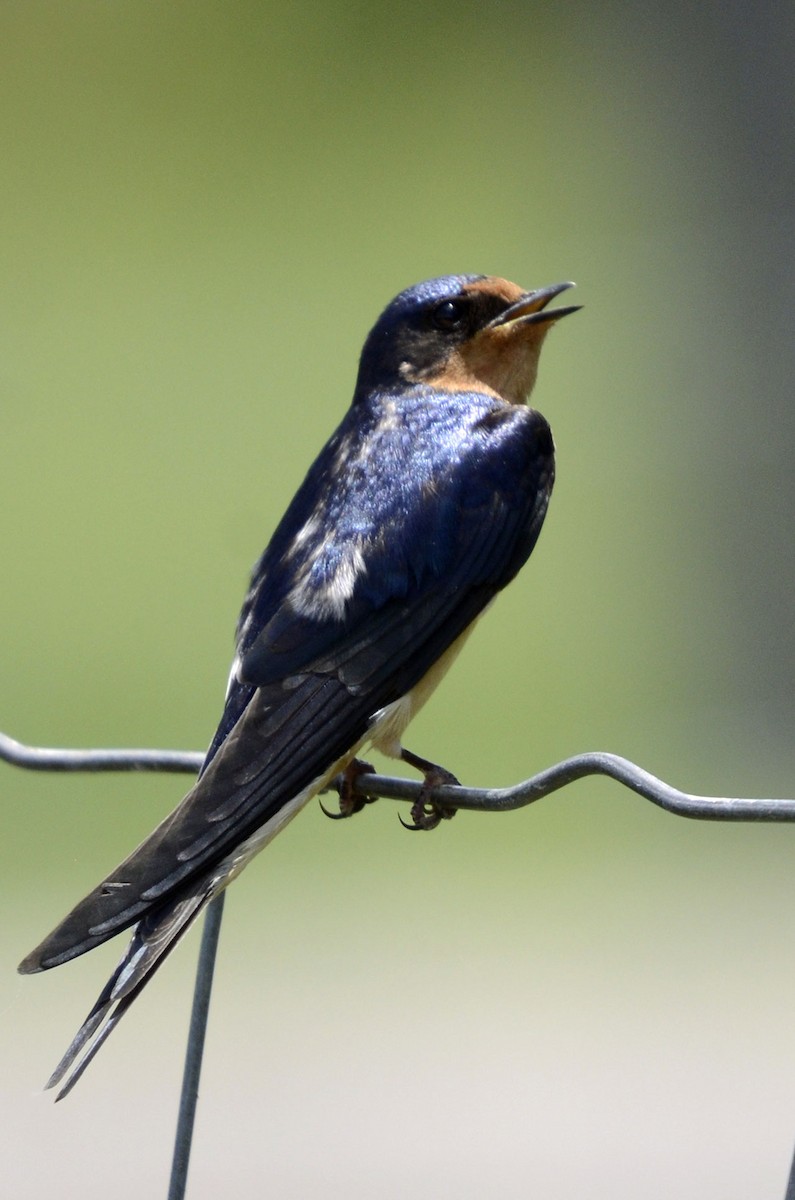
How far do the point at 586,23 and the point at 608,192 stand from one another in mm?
890

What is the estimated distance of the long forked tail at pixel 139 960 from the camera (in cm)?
176

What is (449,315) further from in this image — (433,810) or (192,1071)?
(192,1071)

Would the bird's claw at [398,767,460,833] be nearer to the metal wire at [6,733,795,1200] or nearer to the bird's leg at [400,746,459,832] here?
the bird's leg at [400,746,459,832]

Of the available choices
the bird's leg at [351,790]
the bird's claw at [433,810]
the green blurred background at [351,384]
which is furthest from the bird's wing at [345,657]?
the green blurred background at [351,384]

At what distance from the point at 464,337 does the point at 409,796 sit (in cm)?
92

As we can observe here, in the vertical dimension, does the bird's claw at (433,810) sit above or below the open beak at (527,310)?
below

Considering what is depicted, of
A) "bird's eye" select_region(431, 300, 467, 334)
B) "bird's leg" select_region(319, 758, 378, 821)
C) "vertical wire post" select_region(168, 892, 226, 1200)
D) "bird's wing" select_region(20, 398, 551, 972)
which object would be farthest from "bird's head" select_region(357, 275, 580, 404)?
"vertical wire post" select_region(168, 892, 226, 1200)

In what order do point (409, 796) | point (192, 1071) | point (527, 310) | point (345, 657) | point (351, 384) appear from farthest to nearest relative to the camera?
point (351, 384) → point (527, 310) → point (345, 657) → point (409, 796) → point (192, 1071)

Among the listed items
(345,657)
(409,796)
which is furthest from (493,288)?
(409,796)

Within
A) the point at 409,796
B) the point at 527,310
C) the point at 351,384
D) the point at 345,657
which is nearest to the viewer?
the point at 409,796

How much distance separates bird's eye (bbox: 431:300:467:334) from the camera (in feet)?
9.46

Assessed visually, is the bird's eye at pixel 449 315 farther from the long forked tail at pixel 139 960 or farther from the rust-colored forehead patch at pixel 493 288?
the long forked tail at pixel 139 960

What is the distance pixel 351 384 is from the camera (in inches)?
309

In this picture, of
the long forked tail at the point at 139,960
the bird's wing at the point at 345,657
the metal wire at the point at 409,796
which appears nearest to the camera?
the metal wire at the point at 409,796
